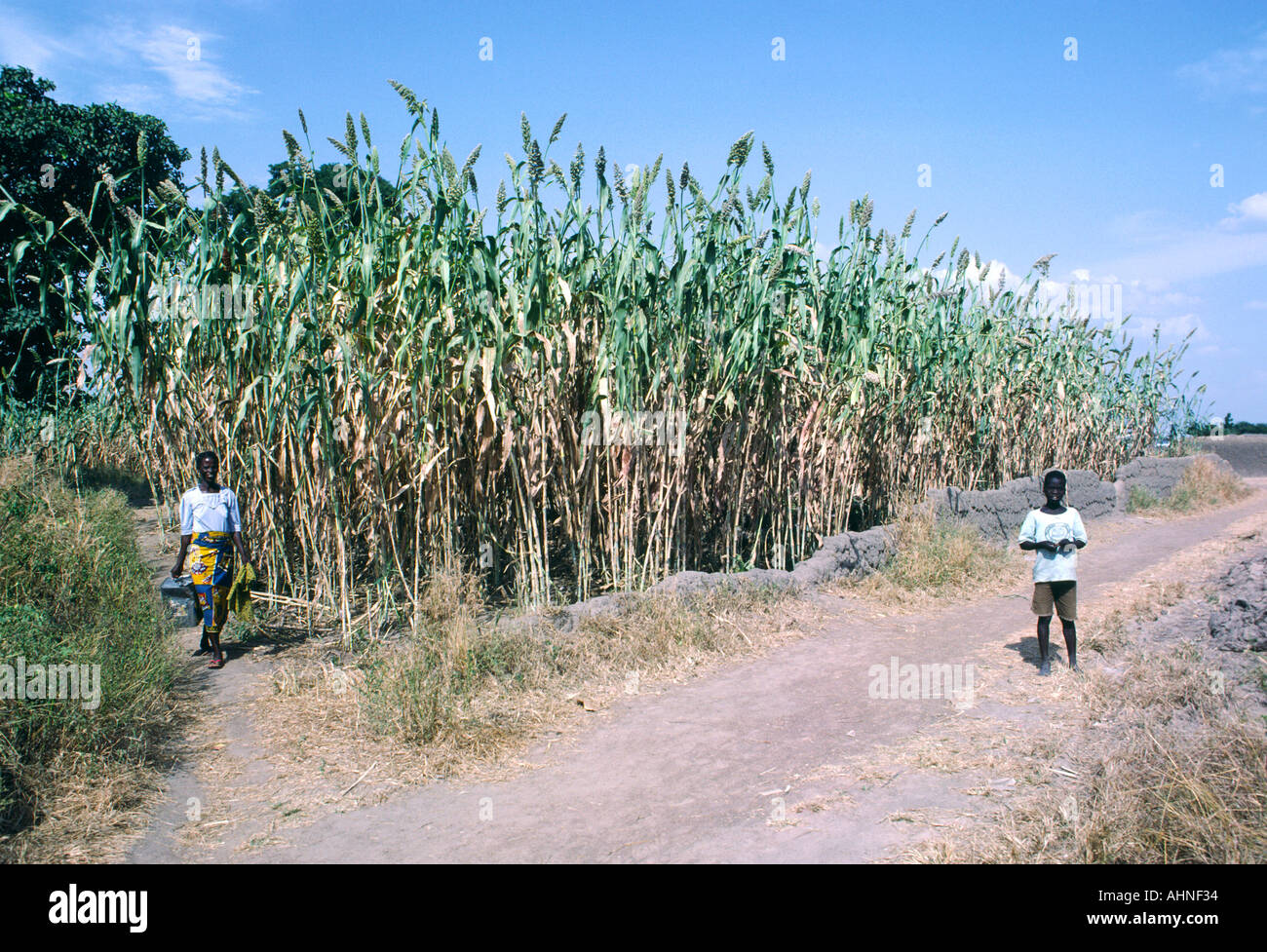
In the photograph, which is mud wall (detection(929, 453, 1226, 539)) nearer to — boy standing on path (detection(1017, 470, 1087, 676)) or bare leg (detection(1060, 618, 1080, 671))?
boy standing on path (detection(1017, 470, 1087, 676))

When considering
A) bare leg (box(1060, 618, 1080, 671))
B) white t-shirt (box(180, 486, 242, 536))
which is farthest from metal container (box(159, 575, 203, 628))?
bare leg (box(1060, 618, 1080, 671))

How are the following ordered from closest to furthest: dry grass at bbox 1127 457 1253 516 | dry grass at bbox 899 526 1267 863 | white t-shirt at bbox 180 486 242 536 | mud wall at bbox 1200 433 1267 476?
dry grass at bbox 899 526 1267 863, white t-shirt at bbox 180 486 242 536, dry grass at bbox 1127 457 1253 516, mud wall at bbox 1200 433 1267 476

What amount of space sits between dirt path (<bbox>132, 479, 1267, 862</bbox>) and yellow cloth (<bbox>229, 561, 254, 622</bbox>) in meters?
0.32

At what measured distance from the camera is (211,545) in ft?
17.9

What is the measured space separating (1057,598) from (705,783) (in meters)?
2.94

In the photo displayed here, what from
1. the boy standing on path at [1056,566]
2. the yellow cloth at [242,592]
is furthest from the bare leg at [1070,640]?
the yellow cloth at [242,592]

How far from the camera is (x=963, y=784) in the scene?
144 inches

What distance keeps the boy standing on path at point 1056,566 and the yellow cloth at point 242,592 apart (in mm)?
5132

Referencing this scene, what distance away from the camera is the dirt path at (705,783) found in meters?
3.26

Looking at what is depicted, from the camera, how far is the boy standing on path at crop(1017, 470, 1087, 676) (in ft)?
17.5

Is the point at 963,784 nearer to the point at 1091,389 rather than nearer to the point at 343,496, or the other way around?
the point at 343,496

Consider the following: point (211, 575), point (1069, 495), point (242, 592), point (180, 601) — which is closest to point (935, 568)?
point (1069, 495)
